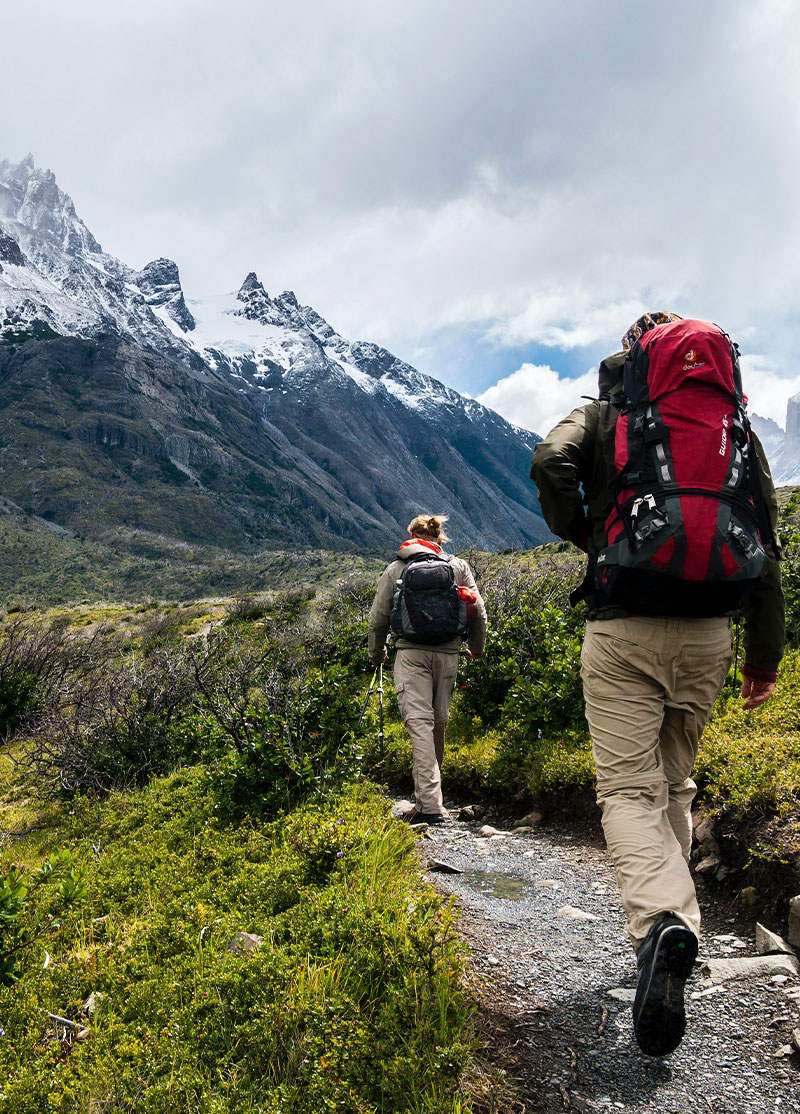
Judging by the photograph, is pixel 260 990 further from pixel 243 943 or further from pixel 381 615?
pixel 381 615

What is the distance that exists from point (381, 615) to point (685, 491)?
3428mm

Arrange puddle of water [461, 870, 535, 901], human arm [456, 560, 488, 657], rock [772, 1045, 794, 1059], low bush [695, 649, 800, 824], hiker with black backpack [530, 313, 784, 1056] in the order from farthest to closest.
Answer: human arm [456, 560, 488, 657] → puddle of water [461, 870, 535, 901] → low bush [695, 649, 800, 824] → hiker with black backpack [530, 313, 784, 1056] → rock [772, 1045, 794, 1059]

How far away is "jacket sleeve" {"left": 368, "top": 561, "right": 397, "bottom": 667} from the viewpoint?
18.0 feet

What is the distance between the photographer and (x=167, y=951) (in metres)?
3.08

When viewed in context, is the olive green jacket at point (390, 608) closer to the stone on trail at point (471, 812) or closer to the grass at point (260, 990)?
the stone on trail at point (471, 812)

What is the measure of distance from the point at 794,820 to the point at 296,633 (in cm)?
1146

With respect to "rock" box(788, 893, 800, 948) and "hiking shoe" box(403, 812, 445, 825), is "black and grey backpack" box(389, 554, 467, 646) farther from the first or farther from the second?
"rock" box(788, 893, 800, 948)

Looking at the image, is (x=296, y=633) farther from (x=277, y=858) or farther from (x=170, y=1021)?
(x=170, y=1021)

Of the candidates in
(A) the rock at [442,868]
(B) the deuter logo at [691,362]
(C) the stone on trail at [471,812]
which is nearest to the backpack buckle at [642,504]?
(B) the deuter logo at [691,362]

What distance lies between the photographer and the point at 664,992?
2.01 meters

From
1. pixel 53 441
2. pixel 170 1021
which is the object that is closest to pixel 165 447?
pixel 53 441

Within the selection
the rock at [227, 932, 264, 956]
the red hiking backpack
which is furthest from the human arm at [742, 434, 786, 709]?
the rock at [227, 932, 264, 956]

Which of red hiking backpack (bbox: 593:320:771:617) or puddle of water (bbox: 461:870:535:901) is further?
puddle of water (bbox: 461:870:535:901)

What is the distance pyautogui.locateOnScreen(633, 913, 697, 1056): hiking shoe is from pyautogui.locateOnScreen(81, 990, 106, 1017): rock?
2199 mm
